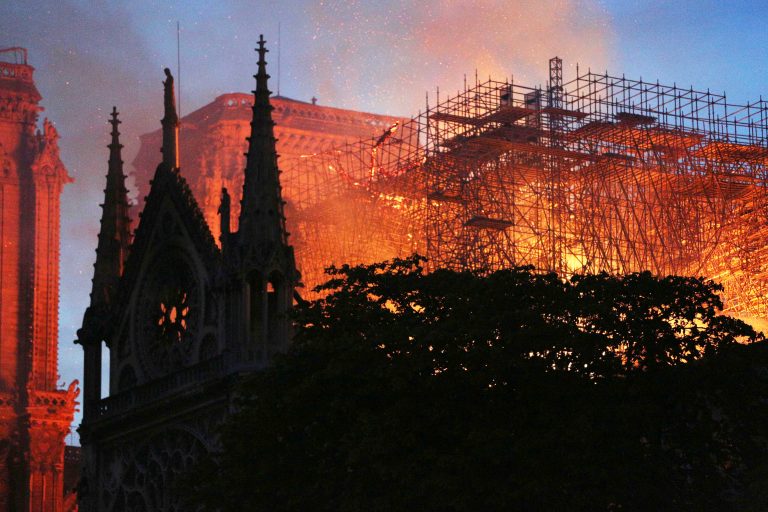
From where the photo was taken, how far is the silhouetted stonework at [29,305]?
4328 inches

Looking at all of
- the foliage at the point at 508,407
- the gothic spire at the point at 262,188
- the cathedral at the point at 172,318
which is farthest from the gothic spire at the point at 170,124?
the foliage at the point at 508,407

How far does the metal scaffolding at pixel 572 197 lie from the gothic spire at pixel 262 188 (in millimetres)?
16430

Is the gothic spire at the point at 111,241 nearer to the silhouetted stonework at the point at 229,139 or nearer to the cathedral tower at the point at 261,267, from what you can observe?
the cathedral tower at the point at 261,267

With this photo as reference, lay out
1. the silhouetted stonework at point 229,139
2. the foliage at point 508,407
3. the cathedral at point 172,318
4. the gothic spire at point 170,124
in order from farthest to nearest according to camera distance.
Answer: the silhouetted stonework at point 229,139
the gothic spire at point 170,124
the cathedral at point 172,318
the foliage at point 508,407

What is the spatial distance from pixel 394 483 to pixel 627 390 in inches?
250

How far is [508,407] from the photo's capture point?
51.8 m

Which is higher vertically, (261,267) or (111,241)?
(111,241)

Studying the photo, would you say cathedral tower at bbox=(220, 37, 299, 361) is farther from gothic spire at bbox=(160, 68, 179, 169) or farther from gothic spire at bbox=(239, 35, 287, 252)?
gothic spire at bbox=(160, 68, 179, 169)

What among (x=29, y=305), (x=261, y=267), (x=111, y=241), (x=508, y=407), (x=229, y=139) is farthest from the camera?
(x=229, y=139)

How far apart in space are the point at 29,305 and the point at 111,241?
121 ft

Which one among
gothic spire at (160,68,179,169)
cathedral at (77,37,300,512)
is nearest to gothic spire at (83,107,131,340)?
cathedral at (77,37,300,512)

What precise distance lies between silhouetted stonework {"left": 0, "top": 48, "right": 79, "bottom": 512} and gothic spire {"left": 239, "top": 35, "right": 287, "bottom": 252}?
4613 centimetres

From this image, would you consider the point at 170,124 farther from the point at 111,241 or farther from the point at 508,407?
the point at 508,407

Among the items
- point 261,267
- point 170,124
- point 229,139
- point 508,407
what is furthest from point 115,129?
point 229,139
